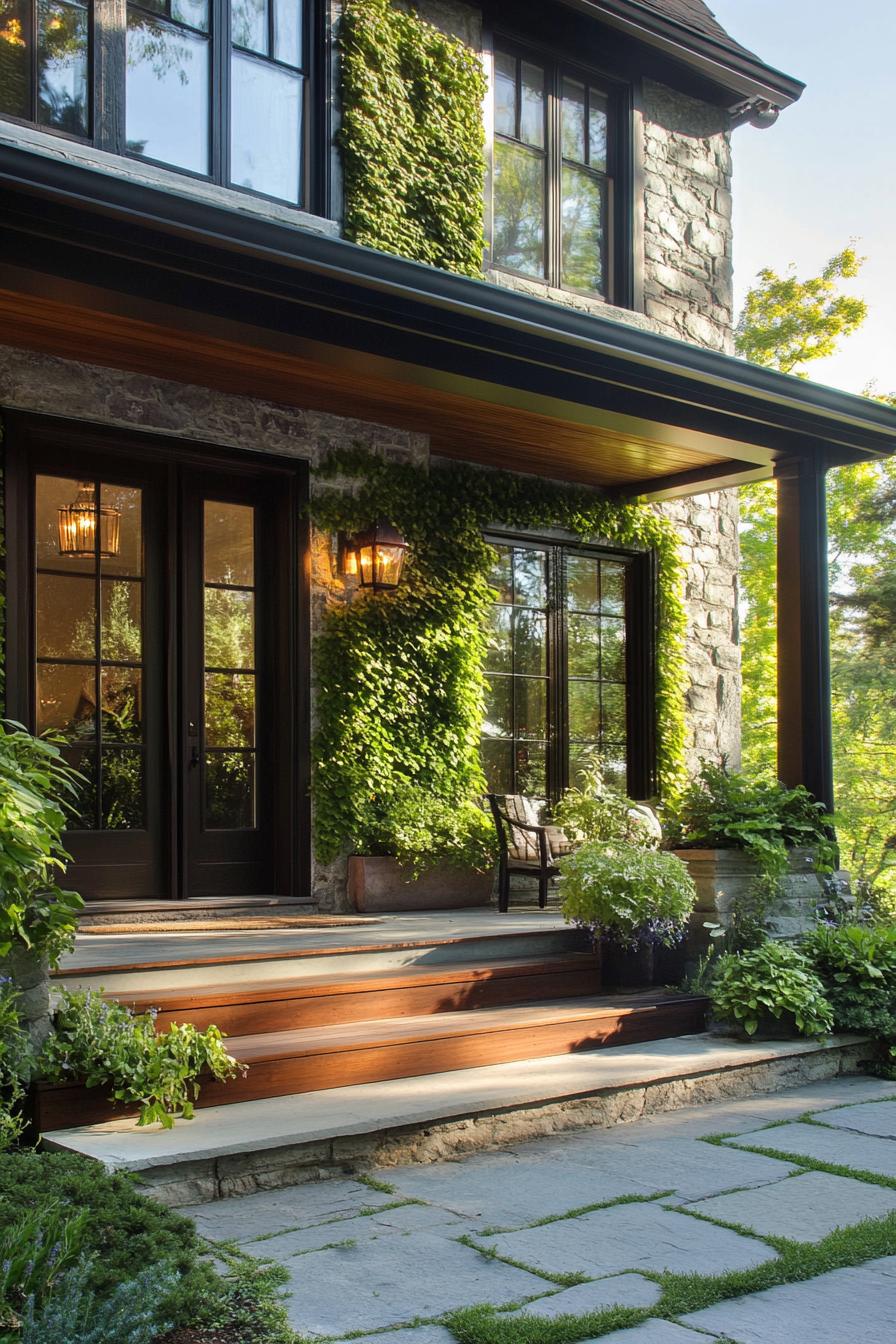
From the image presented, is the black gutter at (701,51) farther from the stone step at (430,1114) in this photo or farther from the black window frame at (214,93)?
the stone step at (430,1114)

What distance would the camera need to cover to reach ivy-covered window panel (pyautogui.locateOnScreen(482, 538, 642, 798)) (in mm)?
7691

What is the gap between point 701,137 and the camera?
8914mm

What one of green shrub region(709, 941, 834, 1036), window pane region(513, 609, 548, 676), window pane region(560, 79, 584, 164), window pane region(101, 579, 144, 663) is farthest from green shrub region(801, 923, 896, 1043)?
window pane region(560, 79, 584, 164)

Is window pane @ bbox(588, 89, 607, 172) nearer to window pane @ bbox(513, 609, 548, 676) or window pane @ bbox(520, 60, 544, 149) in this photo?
window pane @ bbox(520, 60, 544, 149)

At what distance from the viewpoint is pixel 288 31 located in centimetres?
669

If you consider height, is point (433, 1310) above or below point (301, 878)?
below

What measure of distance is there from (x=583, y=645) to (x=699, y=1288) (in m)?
5.74

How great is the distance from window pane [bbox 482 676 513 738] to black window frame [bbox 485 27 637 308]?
2522mm

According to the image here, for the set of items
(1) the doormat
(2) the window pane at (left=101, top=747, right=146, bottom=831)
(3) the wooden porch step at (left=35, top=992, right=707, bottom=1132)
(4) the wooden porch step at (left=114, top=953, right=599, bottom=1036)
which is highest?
(2) the window pane at (left=101, top=747, right=146, bottom=831)

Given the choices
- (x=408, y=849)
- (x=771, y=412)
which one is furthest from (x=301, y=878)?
(x=771, y=412)

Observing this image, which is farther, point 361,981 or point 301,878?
point 301,878

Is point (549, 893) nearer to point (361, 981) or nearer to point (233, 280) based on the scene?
point (361, 981)

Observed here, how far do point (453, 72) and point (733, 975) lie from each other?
208 inches

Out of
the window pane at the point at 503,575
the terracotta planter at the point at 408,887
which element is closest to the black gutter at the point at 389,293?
the window pane at the point at 503,575
